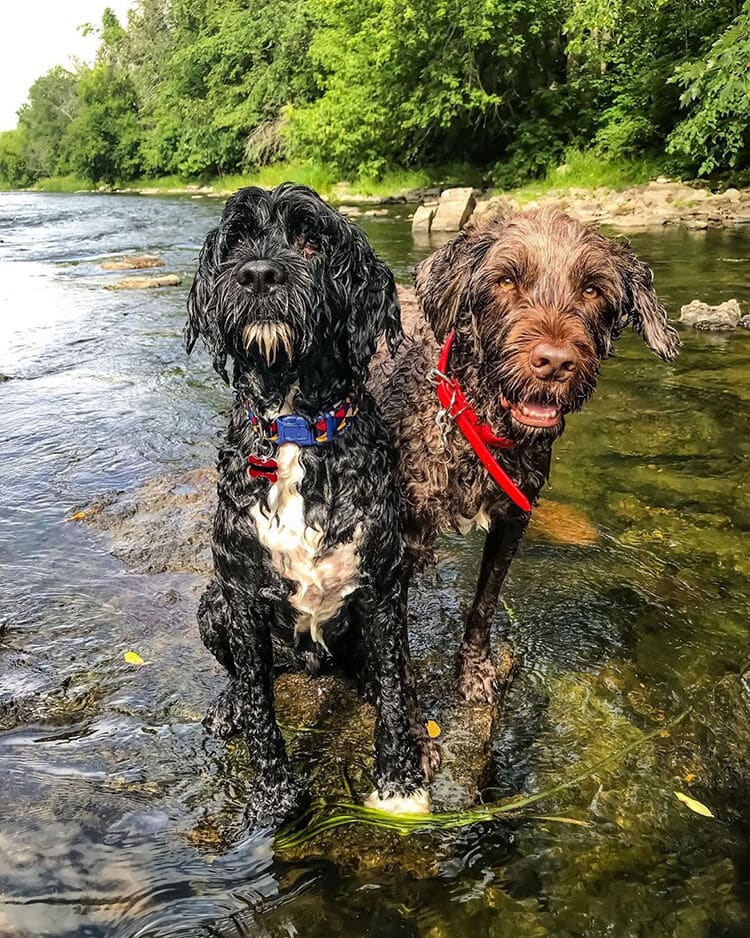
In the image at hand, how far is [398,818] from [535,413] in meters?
1.57

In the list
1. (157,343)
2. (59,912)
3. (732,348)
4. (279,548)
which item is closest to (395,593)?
(279,548)

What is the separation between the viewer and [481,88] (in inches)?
1124

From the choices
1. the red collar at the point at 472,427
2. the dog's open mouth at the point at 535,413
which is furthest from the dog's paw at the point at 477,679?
the dog's open mouth at the point at 535,413

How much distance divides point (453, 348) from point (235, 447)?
3.28 feet

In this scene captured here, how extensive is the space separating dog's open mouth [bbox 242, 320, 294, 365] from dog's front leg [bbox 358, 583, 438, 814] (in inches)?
38.3

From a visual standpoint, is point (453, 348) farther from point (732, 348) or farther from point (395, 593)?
point (732, 348)

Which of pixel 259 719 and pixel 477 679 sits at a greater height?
pixel 259 719

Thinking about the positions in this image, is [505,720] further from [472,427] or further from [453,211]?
[453,211]

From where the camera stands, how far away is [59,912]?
2479mm

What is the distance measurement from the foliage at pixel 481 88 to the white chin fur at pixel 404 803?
17378 mm

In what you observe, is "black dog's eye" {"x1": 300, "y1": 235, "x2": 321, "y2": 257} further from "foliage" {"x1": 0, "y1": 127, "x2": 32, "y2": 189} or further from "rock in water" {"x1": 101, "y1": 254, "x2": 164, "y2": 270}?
"foliage" {"x1": 0, "y1": 127, "x2": 32, "y2": 189}

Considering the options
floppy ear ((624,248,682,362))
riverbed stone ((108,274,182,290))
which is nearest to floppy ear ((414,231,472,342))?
floppy ear ((624,248,682,362))

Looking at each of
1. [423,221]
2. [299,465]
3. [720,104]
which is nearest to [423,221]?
[423,221]

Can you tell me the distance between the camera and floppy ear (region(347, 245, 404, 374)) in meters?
2.75
